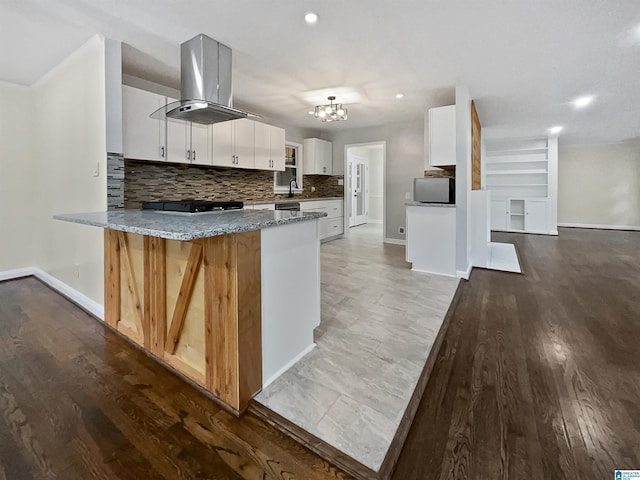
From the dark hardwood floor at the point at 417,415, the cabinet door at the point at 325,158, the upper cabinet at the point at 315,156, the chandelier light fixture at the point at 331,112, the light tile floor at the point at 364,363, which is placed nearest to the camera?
the dark hardwood floor at the point at 417,415

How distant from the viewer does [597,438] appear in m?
1.38

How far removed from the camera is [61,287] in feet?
11.2

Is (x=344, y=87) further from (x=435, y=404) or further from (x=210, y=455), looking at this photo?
(x=210, y=455)

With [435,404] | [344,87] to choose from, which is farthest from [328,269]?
[435,404]

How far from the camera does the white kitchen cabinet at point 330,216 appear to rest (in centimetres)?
603

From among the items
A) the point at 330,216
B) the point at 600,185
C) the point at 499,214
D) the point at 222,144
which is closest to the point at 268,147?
the point at 222,144

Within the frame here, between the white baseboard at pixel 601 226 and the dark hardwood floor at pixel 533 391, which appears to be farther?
the white baseboard at pixel 601 226

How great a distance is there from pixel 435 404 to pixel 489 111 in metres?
5.01

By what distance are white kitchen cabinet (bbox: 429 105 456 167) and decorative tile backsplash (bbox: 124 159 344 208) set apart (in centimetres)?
285

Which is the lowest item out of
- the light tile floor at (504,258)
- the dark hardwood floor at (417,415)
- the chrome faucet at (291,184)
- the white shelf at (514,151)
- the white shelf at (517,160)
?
the dark hardwood floor at (417,415)

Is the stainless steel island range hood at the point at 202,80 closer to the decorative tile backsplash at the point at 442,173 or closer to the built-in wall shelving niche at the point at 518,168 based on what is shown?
the decorative tile backsplash at the point at 442,173

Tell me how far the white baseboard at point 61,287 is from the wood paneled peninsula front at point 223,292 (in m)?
0.76

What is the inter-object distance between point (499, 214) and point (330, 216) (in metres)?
5.00

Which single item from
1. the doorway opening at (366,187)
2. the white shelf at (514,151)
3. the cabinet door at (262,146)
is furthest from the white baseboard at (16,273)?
the white shelf at (514,151)
